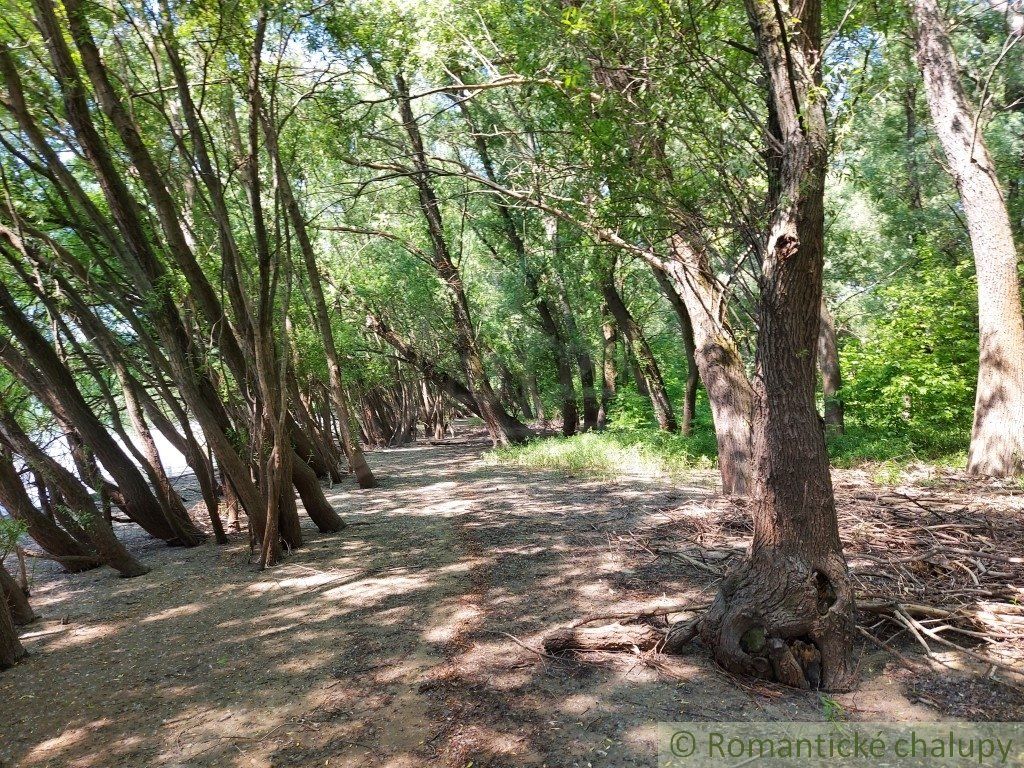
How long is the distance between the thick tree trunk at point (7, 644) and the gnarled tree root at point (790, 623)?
16.7 ft

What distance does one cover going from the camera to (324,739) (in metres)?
3.25

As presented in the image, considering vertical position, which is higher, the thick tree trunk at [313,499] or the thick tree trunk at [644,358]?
the thick tree trunk at [644,358]

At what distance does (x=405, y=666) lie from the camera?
13.1 ft

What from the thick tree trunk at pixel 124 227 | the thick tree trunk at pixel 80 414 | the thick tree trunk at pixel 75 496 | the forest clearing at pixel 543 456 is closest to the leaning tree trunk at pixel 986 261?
the forest clearing at pixel 543 456

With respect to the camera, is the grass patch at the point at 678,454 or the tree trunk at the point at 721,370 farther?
the grass patch at the point at 678,454

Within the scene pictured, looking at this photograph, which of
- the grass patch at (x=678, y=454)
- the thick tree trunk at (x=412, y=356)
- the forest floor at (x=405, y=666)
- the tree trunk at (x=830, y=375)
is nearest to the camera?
the forest floor at (x=405, y=666)

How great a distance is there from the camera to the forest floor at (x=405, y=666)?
3109mm

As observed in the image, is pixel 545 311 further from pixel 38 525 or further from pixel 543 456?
pixel 38 525

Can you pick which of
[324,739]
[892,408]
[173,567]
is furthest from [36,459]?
[892,408]

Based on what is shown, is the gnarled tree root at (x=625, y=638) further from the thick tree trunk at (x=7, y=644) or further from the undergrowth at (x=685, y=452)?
the undergrowth at (x=685, y=452)

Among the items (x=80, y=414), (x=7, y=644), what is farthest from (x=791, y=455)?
(x=80, y=414)

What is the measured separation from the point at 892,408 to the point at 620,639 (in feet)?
33.3

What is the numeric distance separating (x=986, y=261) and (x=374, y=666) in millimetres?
8743

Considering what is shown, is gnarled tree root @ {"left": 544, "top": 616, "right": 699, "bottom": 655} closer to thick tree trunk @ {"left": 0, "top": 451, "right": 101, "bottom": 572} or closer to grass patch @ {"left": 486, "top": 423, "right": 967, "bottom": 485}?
grass patch @ {"left": 486, "top": 423, "right": 967, "bottom": 485}
